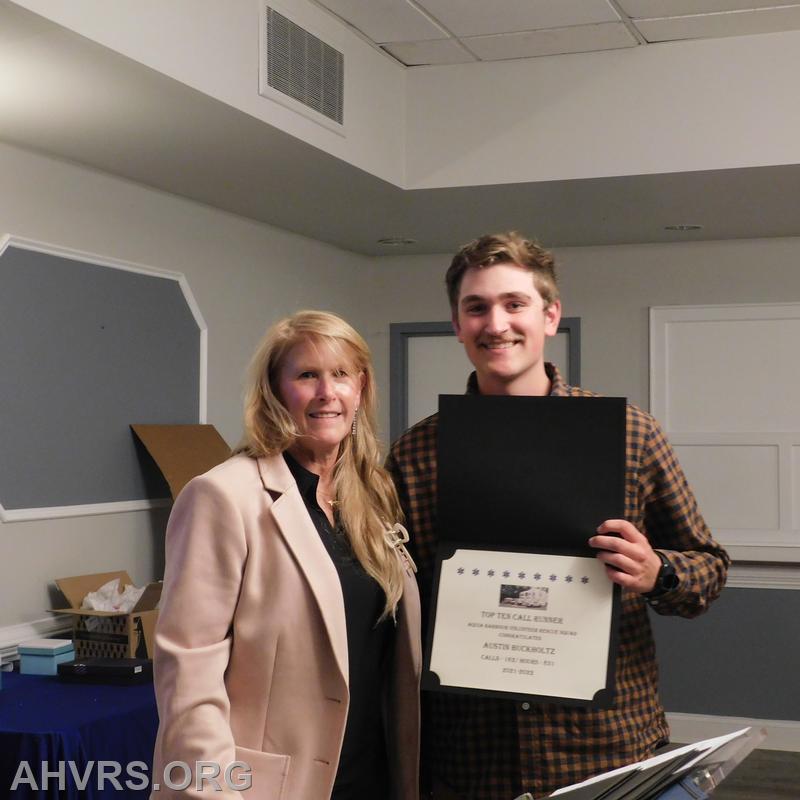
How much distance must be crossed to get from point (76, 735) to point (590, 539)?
5.65 ft

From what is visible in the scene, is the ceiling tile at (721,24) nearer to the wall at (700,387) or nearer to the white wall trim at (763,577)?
the wall at (700,387)

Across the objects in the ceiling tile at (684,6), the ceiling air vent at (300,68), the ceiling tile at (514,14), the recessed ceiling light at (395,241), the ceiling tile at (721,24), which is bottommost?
the recessed ceiling light at (395,241)

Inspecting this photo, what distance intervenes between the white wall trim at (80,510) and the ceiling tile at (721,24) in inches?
102

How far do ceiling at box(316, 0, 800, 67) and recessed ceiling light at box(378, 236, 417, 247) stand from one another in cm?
142

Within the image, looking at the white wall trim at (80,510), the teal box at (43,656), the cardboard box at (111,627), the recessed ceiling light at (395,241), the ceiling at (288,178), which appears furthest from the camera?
the recessed ceiling light at (395,241)

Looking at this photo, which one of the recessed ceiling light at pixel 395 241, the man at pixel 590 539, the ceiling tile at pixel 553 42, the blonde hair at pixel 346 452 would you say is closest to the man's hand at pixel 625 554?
the man at pixel 590 539

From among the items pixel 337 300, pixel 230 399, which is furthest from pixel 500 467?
A: pixel 337 300

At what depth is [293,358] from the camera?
1.84 metres

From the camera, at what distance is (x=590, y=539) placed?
5.48 ft

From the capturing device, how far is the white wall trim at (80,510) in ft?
12.2

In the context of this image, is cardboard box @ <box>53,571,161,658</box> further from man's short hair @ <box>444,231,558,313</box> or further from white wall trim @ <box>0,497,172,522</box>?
man's short hair @ <box>444,231,558,313</box>

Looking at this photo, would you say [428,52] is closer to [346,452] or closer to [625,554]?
[346,452]

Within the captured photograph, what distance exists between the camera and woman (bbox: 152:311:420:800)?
5.46 feet

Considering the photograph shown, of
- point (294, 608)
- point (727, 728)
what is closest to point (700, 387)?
point (727, 728)
